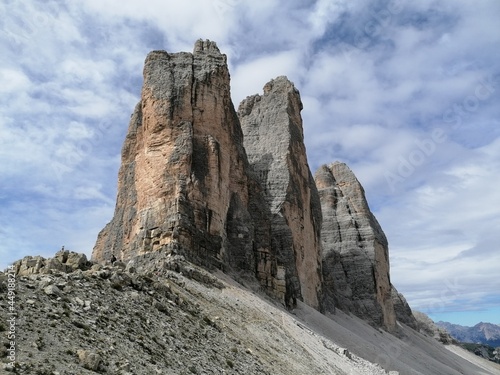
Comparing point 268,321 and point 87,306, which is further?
point 268,321

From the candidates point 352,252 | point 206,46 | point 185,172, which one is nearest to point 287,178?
point 206,46

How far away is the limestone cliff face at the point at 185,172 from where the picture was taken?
31.0m

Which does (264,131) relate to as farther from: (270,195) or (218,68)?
(218,68)

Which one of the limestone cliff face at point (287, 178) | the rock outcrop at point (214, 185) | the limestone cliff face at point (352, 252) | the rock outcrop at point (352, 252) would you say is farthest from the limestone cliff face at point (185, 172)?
the limestone cliff face at point (352, 252)

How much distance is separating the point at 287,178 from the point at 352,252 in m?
25.5

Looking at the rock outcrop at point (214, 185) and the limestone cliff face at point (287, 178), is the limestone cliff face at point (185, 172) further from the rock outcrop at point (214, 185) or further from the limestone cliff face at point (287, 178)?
the limestone cliff face at point (287, 178)

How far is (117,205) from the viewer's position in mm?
40438

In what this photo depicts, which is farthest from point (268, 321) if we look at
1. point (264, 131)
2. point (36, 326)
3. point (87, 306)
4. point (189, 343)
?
point (264, 131)

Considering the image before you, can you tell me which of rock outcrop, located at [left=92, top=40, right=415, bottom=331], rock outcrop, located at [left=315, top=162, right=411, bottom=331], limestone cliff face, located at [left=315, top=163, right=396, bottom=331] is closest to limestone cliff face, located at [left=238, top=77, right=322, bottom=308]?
rock outcrop, located at [left=92, top=40, right=415, bottom=331]

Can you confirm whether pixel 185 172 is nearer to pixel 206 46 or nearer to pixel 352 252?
pixel 206 46

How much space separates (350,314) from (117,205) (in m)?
36.2

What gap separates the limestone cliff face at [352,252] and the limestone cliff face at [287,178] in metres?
9.06

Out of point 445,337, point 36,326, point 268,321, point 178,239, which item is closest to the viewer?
point 36,326

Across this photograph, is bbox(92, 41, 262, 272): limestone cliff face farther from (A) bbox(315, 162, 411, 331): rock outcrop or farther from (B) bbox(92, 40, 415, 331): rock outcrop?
(A) bbox(315, 162, 411, 331): rock outcrop
